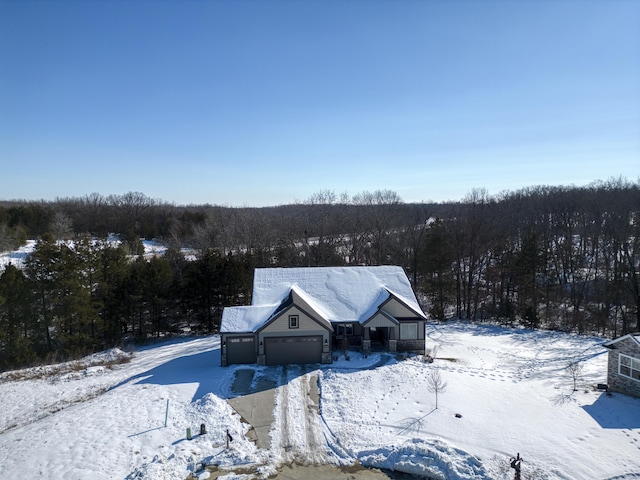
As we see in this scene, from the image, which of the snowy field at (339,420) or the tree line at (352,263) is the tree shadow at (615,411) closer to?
the snowy field at (339,420)

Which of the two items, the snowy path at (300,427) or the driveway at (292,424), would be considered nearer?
the driveway at (292,424)

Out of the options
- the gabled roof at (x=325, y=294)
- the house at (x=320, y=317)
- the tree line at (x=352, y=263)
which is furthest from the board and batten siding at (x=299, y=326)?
the tree line at (x=352, y=263)

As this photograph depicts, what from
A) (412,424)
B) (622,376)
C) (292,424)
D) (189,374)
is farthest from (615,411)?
(189,374)

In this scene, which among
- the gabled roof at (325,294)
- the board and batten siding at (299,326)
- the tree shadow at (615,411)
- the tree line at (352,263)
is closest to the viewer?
the tree shadow at (615,411)

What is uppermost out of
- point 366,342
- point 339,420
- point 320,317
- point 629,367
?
point 320,317

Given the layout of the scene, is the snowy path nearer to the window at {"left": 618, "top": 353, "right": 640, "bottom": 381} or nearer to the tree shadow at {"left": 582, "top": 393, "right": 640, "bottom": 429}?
the tree shadow at {"left": 582, "top": 393, "right": 640, "bottom": 429}

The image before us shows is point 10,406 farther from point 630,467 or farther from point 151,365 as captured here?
point 630,467

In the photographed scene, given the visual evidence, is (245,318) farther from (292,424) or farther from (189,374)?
(292,424)
